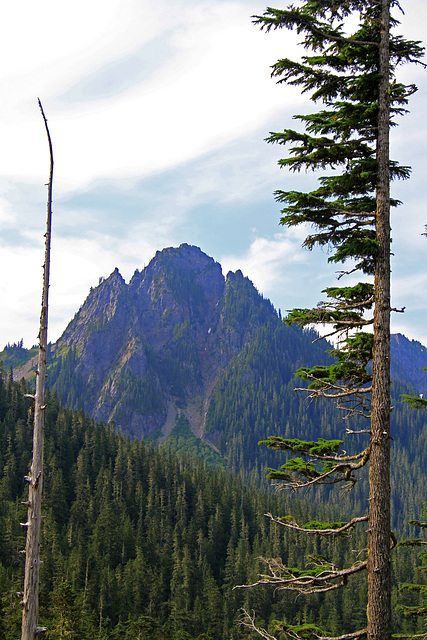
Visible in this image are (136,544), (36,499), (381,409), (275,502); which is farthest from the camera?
(275,502)

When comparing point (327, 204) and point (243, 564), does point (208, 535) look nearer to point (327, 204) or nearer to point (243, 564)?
point (243, 564)

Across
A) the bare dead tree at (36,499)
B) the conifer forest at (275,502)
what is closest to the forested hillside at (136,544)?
the conifer forest at (275,502)

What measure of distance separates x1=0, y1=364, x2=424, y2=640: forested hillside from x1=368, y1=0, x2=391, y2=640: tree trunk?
1975 inches

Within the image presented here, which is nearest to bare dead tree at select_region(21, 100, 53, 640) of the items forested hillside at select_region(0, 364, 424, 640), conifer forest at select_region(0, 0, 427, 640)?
conifer forest at select_region(0, 0, 427, 640)

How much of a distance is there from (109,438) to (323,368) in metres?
173

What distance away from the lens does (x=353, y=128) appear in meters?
13.6

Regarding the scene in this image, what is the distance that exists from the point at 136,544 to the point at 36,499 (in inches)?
4825

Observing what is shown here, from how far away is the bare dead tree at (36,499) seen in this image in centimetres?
1055

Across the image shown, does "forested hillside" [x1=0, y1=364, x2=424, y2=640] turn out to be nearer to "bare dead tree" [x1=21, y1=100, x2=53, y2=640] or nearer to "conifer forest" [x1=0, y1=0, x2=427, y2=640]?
"conifer forest" [x1=0, y1=0, x2=427, y2=640]

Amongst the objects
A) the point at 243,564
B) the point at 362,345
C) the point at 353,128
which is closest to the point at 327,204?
the point at 353,128

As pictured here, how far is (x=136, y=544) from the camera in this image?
122688mm

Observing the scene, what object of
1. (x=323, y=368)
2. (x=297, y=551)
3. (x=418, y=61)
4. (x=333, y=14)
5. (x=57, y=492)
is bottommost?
(x=297, y=551)

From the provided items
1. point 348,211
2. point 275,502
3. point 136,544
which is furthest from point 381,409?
point 275,502

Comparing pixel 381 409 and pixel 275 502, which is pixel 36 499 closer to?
pixel 381 409
